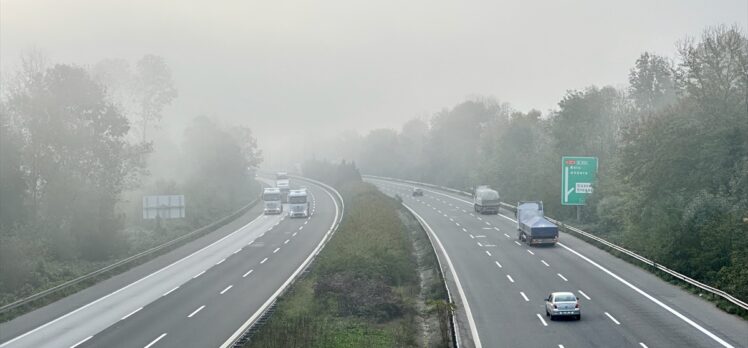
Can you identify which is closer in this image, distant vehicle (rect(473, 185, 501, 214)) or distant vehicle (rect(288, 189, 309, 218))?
distant vehicle (rect(473, 185, 501, 214))

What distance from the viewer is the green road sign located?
62.0m

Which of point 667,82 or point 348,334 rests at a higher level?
point 667,82

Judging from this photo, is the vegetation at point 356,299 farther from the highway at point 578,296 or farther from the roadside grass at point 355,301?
the highway at point 578,296

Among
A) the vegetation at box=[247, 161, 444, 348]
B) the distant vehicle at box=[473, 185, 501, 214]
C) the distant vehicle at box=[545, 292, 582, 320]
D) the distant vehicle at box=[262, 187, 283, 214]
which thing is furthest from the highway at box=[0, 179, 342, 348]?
the distant vehicle at box=[262, 187, 283, 214]

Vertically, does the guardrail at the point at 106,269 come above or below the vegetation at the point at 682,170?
below

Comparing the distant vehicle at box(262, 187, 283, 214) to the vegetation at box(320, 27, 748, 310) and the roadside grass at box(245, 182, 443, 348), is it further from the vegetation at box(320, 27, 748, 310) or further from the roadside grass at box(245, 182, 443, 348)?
the roadside grass at box(245, 182, 443, 348)

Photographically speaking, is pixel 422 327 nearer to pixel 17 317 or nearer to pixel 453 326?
pixel 453 326

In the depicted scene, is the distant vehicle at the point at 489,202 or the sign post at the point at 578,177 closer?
the sign post at the point at 578,177

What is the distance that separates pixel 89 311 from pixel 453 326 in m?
19.3

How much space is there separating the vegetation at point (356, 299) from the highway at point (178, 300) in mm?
2133

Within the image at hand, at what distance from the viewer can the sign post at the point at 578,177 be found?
2440 inches

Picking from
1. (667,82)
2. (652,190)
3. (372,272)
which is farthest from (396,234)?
(667,82)

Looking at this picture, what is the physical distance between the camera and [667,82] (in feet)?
337

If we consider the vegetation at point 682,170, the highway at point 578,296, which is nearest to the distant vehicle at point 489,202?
the vegetation at point 682,170
